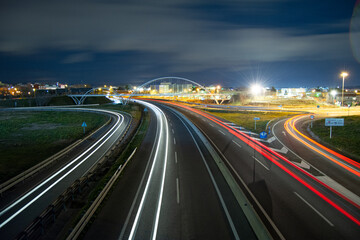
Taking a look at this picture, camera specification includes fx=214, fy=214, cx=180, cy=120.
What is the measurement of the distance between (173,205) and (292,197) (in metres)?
8.22

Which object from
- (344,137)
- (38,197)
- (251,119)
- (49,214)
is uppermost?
(251,119)

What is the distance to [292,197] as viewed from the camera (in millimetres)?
14719

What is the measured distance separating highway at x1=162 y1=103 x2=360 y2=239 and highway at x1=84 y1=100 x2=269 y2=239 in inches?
70.7

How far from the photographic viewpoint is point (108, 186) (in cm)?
1563

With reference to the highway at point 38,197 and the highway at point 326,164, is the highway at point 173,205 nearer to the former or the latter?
the highway at point 38,197

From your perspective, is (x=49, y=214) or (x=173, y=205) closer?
(x=49, y=214)

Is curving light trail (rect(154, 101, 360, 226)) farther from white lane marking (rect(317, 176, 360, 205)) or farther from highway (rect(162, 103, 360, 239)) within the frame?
white lane marking (rect(317, 176, 360, 205))

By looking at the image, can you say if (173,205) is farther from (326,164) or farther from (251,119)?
(251,119)

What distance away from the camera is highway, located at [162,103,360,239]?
11.5 m

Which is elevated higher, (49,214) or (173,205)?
(49,214)

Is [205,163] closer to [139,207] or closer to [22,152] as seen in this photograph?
[139,207]

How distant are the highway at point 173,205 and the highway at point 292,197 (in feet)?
5.89

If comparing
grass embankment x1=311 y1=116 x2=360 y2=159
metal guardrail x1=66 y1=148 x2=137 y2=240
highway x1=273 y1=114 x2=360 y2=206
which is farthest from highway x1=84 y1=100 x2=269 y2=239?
grass embankment x1=311 y1=116 x2=360 y2=159

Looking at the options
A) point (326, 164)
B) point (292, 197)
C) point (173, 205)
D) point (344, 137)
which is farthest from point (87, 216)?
point (344, 137)
